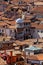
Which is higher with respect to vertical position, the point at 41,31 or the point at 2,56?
the point at 2,56

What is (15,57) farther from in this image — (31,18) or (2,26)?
(31,18)

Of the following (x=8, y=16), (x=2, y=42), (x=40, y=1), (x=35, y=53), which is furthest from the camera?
(x=40, y=1)

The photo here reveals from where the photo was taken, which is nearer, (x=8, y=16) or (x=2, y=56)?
(x=2, y=56)

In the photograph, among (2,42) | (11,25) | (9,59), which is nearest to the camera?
(9,59)

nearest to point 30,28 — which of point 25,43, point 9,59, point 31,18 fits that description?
point 31,18

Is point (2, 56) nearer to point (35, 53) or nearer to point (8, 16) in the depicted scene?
point (35, 53)

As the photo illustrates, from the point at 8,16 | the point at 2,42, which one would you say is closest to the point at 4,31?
the point at 2,42

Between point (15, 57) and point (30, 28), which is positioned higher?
Answer: point (15, 57)

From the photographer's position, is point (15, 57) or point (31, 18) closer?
point (15, 57)

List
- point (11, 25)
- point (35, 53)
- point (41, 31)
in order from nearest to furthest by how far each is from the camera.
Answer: point (35, 53)
point (41, 31)
point (11, 25)
